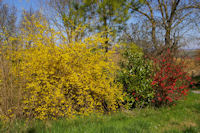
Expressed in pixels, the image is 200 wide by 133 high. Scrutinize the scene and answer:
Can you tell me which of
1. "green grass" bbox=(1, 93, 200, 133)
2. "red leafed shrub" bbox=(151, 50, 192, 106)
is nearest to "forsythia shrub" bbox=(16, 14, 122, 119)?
"green grass" bbox=(1, 93, 200, 133)

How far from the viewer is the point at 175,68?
17.7ft

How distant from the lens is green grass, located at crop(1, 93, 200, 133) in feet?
9.97

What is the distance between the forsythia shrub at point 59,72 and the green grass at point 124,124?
13.5 inches

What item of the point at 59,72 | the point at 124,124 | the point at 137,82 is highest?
the point at 59,72

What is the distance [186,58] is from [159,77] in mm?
1639

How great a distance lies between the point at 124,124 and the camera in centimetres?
350

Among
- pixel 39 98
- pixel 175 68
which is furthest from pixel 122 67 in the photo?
pixel 39 98

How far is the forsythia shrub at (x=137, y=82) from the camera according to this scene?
17.0 feet

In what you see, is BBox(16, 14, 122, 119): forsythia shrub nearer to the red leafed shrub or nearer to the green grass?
the green grass

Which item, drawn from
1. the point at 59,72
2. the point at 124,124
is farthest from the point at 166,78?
the point at 59,72

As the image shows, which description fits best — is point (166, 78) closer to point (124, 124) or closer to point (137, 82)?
point (137, 82)

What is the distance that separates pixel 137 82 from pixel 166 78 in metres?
1.04

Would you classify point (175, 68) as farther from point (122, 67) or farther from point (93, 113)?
point (93, 113)

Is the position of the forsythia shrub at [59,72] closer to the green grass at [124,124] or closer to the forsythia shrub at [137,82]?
the green grass at [124,124]
